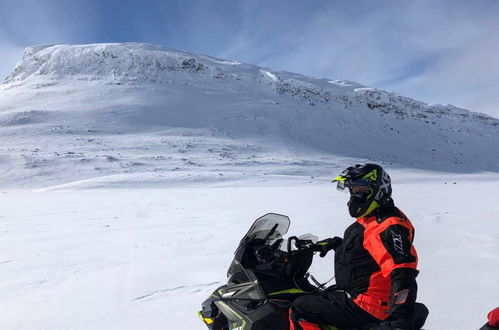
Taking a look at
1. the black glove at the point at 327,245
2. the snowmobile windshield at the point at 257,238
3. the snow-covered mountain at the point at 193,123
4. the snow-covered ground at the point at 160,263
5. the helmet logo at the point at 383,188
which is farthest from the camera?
the snow-covered mountain at the point at 193,123

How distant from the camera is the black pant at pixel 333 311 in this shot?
2.45 meters

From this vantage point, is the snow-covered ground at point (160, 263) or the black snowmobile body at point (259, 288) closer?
the black snowmobile body at point (259, 288)

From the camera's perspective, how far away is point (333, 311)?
2490mm

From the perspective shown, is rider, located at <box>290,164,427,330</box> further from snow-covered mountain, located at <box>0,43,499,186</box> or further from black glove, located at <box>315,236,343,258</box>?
snow-covered mountain, located at <box>0,43,499,186</box>

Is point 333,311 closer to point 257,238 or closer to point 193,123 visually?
point 257,238

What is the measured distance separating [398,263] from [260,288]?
92 cm

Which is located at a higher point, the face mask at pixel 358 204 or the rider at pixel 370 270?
the face mask at pixel 358 204

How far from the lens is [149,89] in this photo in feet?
231

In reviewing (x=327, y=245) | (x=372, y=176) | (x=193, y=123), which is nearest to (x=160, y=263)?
(x=327, y=245)

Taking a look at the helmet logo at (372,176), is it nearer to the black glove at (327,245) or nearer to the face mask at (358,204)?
the face mask at (358,204)

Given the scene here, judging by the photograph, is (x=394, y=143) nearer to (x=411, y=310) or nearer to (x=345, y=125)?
(x=345, y=125)

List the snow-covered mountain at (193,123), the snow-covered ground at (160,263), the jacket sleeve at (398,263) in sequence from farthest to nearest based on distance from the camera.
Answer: the snow-covered mountain at (193,123) < the snow-covered ground at (160,263) < the jacket sleeve at (398,263)

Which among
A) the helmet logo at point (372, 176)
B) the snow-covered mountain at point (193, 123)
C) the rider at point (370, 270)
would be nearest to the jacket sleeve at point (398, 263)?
the rider at point (370, 270)

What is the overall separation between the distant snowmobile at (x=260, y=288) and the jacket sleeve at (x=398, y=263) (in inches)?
14.6
